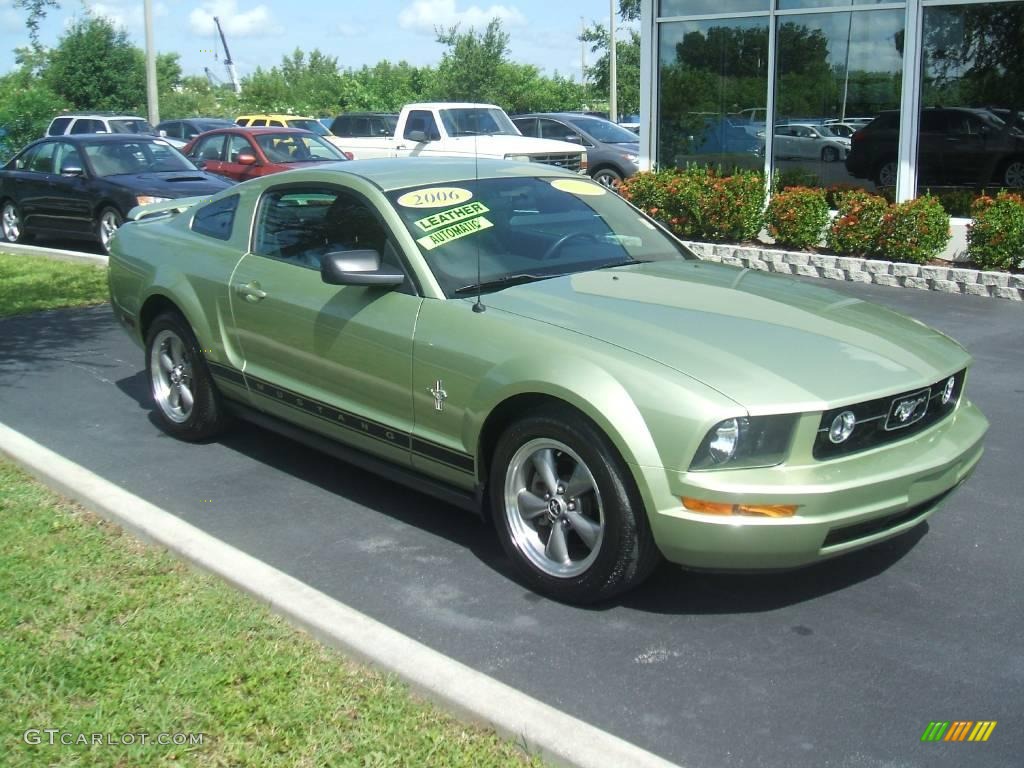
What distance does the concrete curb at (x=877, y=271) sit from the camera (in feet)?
34.7

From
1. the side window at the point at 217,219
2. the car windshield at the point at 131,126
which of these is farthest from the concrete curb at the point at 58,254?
the car windshield at the point at 131,126

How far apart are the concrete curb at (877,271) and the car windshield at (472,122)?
29.2ft

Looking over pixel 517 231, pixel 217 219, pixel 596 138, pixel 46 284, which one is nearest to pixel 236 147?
pixel 46 284

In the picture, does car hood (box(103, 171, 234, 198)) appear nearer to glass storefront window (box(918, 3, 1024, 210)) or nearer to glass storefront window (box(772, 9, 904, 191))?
glass storefront window (box(772, 9, 904, 191))

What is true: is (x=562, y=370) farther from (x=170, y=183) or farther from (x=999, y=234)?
(x=170, y=183)

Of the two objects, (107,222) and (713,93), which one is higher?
(713,93)

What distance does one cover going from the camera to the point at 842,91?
13.8m

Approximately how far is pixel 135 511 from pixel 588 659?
89.2 inches

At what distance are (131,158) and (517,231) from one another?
37.4 ft

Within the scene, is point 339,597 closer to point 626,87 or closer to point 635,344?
point 635,344

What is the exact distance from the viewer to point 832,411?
393cm

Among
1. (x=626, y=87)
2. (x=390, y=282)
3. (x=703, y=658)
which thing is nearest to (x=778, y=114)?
(x=390, y=282)

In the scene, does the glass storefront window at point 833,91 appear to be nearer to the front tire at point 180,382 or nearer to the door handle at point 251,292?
the front tire at point 180,382

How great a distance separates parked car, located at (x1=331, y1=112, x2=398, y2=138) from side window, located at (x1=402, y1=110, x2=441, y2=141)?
4920 millimetres
